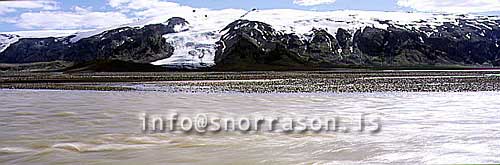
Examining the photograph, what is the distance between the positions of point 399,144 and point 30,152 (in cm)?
707

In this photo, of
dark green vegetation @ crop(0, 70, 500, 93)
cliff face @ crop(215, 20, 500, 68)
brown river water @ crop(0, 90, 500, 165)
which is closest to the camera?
brown river water @ crop(0, 90, 500, 165)

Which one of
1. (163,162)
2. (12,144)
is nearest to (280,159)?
(163,162)

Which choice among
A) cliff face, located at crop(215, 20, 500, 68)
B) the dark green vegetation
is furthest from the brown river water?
cliff face, located at crop(215, 20, 500, 68)

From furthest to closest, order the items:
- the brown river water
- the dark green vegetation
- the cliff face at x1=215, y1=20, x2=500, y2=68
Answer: the cliff face at x1=215, y1=20, x2=500, y2=68
the dark green vegetation
the brown river water

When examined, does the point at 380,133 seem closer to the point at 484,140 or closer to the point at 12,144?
the point at 484,140

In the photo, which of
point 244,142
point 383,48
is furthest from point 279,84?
point 383,48

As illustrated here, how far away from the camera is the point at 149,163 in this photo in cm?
1080

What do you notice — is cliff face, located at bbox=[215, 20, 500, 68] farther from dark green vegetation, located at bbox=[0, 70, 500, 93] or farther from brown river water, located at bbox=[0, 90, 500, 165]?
brown river water, located at bbox=[0, 90, 500, 165]

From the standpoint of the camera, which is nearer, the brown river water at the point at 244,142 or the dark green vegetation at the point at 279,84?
the brown river water at the point at 244,142

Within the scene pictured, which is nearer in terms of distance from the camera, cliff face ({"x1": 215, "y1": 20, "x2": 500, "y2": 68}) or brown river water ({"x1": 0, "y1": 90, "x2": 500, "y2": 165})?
brown river water ({"x1": 0, "y1": 90, "x2": 500, "y2": 165})

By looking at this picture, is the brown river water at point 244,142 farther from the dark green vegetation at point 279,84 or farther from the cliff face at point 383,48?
the cliff face at point 383,48

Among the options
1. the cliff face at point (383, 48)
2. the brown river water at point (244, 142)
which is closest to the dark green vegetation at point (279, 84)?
the brown river water at point (244, 142)

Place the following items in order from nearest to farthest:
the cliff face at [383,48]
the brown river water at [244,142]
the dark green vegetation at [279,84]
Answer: the brown river water at [244,142] < the dark green vegetation at [279,84] < the cliff face at [383,48]

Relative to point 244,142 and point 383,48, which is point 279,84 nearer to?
point 244,142
